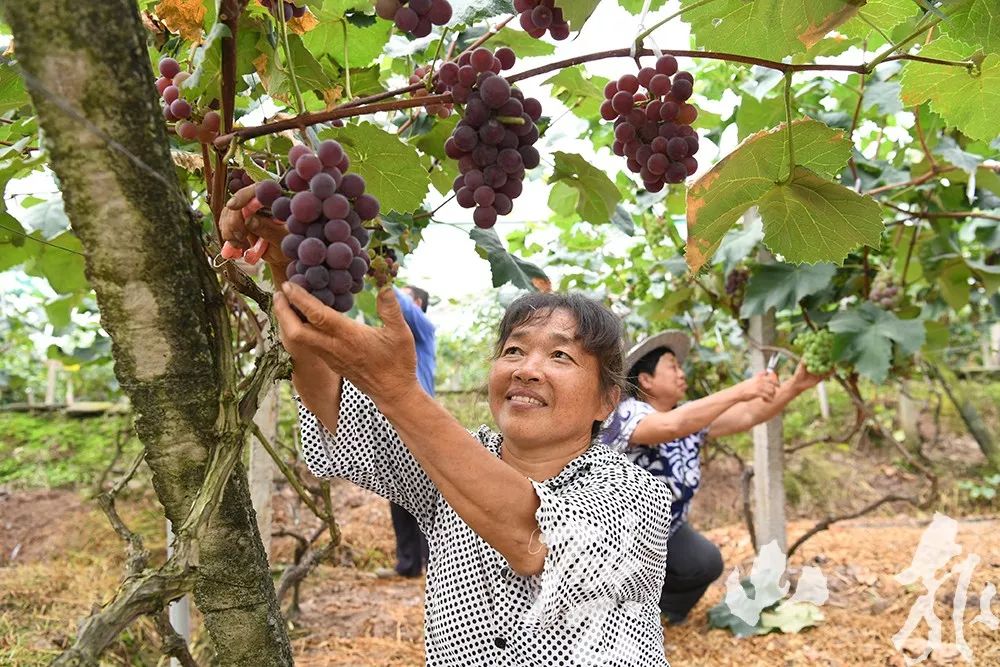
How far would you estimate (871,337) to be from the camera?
117 inches

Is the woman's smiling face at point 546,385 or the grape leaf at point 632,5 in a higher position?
the grape leaf at point 632,5

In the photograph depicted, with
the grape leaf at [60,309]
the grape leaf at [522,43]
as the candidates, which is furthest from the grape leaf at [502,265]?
the grape leaf at [60,309]

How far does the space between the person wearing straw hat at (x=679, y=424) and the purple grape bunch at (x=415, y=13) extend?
6.71 feet

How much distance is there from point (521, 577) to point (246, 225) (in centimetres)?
82

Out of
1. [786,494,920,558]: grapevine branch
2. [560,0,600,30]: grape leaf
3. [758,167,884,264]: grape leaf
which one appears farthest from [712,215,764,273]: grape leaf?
[560,0,600,30]: grape leaf

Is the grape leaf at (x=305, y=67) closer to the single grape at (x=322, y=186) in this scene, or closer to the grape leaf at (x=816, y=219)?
the single grape at (x=322, y=186)

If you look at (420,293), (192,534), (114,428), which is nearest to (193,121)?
(192,534)

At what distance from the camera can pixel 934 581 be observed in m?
3.99

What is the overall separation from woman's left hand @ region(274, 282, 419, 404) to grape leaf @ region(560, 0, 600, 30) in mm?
424

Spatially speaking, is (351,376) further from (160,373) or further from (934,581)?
(934,581)

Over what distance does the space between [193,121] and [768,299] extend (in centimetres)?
250

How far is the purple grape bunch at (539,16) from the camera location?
105 centimetres

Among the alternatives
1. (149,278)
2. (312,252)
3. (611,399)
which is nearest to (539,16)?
(312,252)

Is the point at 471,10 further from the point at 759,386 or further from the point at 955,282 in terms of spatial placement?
the point at 955,282
